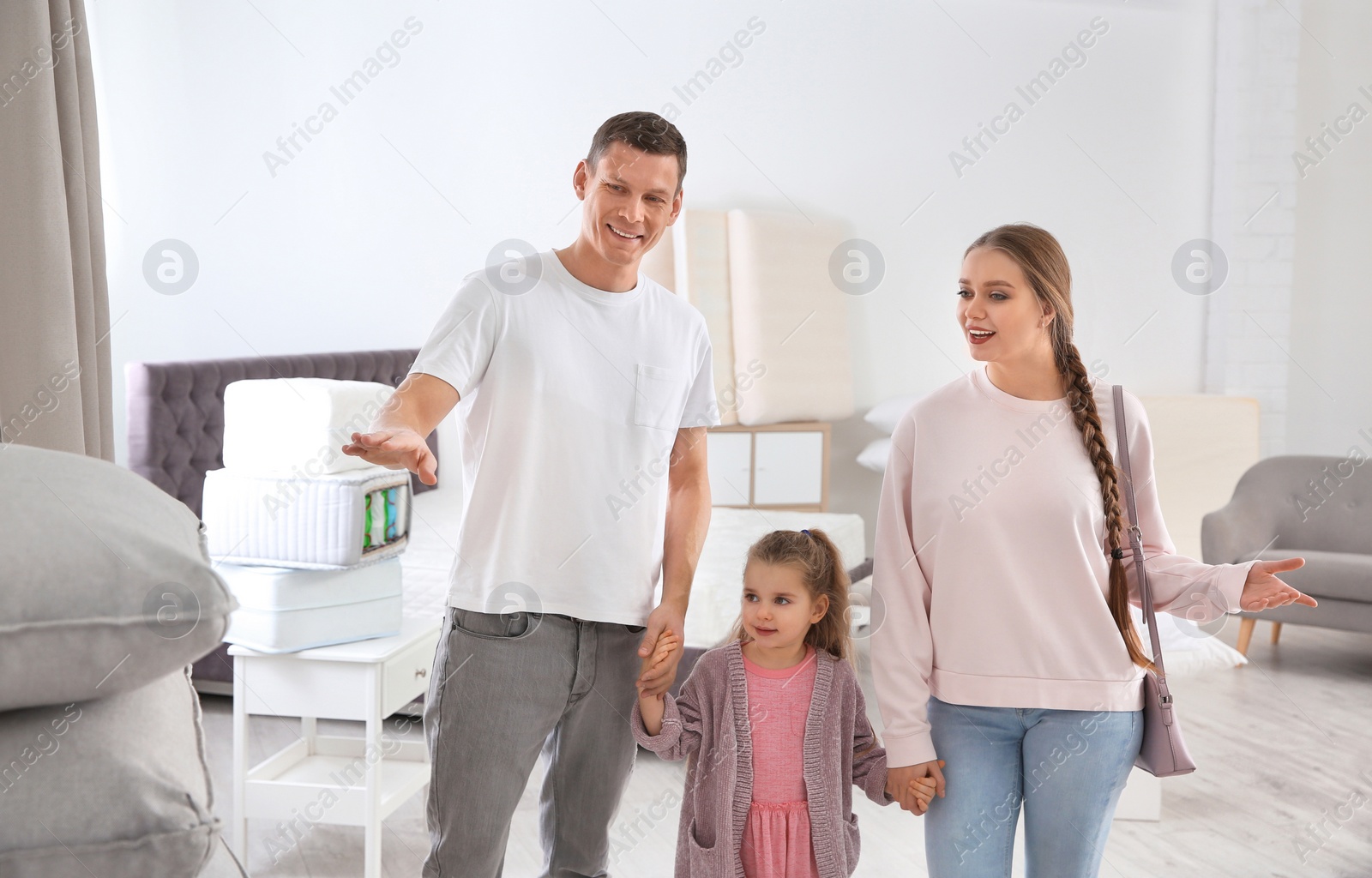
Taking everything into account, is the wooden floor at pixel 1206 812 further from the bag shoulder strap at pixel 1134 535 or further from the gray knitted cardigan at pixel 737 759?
the bag shoulder strap at pixel 1134 535

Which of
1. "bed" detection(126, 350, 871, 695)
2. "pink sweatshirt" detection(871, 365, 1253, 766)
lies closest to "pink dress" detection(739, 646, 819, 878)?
"pink sweatshirt" detection(871, 365, 1253, 766)

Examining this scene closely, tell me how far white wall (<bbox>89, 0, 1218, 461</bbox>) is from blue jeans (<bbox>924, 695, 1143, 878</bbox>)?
12.0ft

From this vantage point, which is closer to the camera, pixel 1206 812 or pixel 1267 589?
pixel 1267 589

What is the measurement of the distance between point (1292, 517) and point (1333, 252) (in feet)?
5.09

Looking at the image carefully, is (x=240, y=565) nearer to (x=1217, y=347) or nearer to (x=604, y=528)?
(x=604, y=528)

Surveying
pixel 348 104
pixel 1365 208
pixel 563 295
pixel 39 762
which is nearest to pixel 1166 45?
pixel 1365 208

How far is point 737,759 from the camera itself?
1.46 m

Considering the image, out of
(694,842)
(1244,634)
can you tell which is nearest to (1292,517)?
(1244,634)

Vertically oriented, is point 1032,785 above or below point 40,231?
below

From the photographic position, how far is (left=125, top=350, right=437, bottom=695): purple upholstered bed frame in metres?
3.27

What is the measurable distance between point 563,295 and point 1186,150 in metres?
4.51

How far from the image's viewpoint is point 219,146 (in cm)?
423

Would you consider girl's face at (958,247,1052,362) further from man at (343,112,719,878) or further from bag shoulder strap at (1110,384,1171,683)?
man at (343,112,719,878)

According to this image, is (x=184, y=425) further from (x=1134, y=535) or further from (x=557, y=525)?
(x=1134, y=535)
